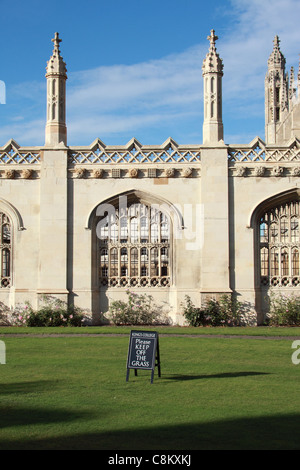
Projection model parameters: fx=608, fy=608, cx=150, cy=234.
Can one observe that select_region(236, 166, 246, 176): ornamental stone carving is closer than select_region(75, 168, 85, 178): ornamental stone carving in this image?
Yes

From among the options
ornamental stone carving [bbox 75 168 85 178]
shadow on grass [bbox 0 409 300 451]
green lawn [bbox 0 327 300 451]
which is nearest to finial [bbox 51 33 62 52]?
ornamental stone carving [bbox 75 168 85 178]

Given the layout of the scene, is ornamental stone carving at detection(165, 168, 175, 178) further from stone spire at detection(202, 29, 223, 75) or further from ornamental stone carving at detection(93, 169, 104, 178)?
stone spire at detection(202, 29, 223, 75)

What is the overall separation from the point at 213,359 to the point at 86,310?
332 inches

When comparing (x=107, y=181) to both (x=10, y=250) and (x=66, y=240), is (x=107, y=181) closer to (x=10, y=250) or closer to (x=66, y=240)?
(x=66, y=240)

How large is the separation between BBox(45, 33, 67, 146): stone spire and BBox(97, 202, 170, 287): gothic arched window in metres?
3.15

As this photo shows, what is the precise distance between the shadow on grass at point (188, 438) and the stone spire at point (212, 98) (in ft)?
45.4

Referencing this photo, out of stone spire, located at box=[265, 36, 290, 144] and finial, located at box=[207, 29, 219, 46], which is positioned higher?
stone spire, located at box=[265, 36, 290, 144]

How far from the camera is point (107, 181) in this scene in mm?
20203

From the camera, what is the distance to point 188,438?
6.74 metres

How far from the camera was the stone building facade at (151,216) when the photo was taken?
1980 cm

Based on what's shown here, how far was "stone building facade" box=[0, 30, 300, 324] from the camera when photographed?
19.8 metres

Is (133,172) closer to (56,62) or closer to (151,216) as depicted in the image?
(151,216)
